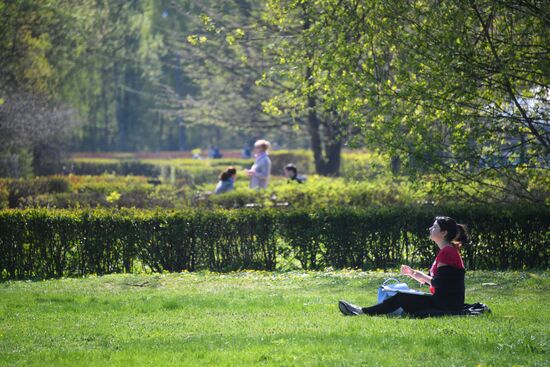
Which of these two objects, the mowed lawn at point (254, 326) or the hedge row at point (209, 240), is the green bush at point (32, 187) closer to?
the hedge row at point (209, 240)

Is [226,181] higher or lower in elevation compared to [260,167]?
lower

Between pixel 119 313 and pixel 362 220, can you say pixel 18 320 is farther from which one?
pixel 362 220

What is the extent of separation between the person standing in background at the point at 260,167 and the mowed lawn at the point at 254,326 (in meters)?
7.02

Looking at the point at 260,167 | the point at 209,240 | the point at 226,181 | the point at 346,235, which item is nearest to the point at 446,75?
the point at 346,235

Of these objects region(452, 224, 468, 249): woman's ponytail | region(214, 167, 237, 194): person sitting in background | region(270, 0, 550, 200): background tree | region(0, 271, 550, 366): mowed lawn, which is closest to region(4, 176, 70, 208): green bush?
region(214, 167, 237, 194): person sitting in background

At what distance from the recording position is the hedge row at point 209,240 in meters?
14.5

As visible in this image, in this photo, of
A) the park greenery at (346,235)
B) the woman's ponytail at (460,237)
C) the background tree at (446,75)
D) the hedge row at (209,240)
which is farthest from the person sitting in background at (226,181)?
the woman's ponytail at (460,237)

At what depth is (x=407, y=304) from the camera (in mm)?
9172

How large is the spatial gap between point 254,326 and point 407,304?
1.62 meters

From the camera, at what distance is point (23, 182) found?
2552 centimetres

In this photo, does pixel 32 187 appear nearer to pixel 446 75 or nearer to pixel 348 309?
pixel 446 75

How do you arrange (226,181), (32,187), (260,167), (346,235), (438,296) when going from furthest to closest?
(32,187) → (226,181) → (260,167) → (346,235) → (438,296)

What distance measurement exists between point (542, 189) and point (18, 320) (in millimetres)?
10193

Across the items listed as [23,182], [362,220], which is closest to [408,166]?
[362,220]
